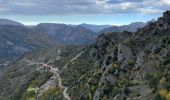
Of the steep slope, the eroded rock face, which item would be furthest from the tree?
the eroded rock face

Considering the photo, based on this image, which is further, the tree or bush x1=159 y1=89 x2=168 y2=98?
the tree

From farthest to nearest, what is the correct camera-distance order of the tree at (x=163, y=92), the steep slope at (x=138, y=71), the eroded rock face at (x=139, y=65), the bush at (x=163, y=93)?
the eroded rock face at (x=139, y=65) < the steep slope at (x=138, y=71) < the tree at (x=163, y=92) < the bush at (x=163, y=93)

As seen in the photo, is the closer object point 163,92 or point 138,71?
point 163,92

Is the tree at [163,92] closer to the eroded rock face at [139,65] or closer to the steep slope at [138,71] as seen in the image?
the steep slope at [138,71]

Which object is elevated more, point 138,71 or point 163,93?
point 163,93

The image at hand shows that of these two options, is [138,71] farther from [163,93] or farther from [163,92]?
[163,93]

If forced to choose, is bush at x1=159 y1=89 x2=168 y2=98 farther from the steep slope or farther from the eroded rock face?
the eroded rock face

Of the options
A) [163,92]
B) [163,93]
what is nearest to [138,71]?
[163,92]

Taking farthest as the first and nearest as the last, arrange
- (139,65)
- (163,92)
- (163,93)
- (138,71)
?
(139,65)
(138,71)
(163,92)
(163,93)

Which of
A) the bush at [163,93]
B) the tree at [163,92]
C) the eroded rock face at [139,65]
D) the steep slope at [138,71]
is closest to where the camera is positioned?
the bush at [163,93]

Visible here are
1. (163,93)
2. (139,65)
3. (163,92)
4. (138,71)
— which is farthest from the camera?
(139,65)

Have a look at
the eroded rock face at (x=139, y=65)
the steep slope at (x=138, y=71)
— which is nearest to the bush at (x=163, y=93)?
the steep slope at (x=138, y=71)
